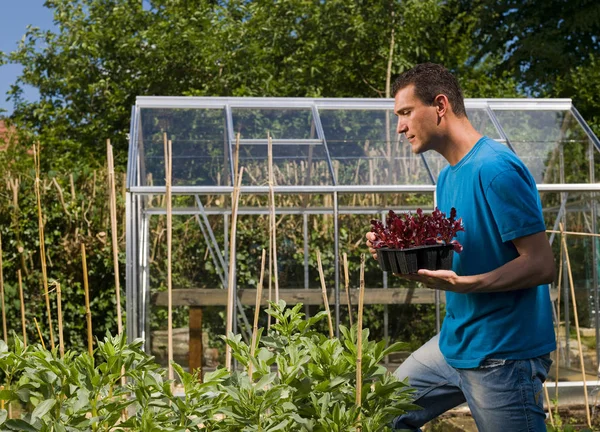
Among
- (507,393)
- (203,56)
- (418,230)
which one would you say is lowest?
(507,393)

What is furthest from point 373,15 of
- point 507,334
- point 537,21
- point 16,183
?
point 507,334

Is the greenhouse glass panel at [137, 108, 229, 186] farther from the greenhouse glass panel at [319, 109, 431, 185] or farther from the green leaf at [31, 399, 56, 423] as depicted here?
the green leaf at [31, 399, 56, 423]

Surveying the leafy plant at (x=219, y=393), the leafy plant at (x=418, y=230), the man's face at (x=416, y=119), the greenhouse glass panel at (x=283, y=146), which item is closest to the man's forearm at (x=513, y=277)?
the leafy plant at (x=418, y=230)

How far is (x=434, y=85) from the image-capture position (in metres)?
2.32

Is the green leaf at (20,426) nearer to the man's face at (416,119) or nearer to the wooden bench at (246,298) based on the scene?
the man's face at (416,119)

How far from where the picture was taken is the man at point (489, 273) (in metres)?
2.11

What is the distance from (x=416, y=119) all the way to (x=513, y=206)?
0.42m

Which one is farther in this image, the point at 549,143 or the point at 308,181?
the point at 549,143

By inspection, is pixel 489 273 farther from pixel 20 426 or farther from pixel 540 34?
pixel 540 34

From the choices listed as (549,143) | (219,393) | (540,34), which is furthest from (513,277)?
(540,34)

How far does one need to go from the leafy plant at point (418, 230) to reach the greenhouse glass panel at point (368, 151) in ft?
11.1

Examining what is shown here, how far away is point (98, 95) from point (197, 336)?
721 centimetres

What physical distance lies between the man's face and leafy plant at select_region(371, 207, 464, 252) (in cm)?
23

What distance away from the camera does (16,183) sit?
6.64 meters
